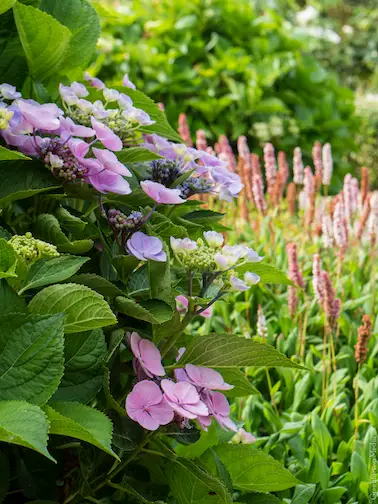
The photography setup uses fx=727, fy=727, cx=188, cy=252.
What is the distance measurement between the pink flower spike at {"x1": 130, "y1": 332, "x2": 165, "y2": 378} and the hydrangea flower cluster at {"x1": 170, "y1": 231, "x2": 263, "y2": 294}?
0.15 m

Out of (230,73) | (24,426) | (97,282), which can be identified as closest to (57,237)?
(97,282)

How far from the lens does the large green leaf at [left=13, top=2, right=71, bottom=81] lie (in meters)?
1.38

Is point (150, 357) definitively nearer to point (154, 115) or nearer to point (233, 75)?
point (154, 115)

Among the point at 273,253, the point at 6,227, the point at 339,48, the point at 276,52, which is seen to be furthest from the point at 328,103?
the point at 339,48

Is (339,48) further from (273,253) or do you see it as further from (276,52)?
(273,253)

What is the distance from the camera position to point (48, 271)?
1.14m

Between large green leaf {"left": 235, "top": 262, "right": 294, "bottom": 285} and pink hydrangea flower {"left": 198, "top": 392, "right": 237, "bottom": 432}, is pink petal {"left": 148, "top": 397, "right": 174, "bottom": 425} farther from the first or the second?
large green leaf {"left": 235, "top": 262, "right": 294, "bottom": 285}

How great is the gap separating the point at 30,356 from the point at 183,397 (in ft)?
0.86

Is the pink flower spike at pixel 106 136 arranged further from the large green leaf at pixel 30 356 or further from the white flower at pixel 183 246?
the large green leaf at pixel 30 356

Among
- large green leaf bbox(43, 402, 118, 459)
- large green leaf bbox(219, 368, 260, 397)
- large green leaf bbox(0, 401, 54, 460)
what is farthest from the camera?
large green leaf bbox(219, 368, 260, 397)

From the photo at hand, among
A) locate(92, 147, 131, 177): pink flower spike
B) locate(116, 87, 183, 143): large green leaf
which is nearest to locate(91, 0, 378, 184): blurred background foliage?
locate(116, 87, 183, 143): large green leaf

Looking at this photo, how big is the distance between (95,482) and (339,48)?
13578mm

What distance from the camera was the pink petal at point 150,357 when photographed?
1220 mm

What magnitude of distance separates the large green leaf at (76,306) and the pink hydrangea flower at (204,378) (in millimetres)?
211
